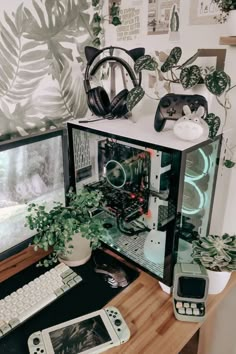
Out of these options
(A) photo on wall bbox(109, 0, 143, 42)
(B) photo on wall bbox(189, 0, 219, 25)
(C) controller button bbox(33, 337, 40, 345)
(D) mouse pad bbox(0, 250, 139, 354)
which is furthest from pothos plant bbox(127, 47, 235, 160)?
(C) controller button bbox(33, 337, 40, 345)

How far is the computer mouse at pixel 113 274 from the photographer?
0.94m

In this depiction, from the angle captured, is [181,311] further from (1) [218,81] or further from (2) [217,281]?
(1) [218,81]

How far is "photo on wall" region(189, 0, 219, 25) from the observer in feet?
2.93

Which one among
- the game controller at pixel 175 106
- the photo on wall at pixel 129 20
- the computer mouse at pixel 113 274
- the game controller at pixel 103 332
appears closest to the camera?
the game controller at pixel 103 332

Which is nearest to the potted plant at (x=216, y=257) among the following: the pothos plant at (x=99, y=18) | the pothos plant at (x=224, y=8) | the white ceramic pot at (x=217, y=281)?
the white ceramic pot at (x=217, y=281)

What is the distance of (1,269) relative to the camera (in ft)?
3.37

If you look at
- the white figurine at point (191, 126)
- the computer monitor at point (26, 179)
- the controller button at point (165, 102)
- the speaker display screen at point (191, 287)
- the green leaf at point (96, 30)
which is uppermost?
the green leaf at point (96, 30)

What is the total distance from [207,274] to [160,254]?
0.65 ft

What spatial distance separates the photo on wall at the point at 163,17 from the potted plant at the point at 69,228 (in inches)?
25.3

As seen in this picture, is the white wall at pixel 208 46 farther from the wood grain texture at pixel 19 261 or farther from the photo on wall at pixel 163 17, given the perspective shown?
the wood grain texture at pixel 19 261

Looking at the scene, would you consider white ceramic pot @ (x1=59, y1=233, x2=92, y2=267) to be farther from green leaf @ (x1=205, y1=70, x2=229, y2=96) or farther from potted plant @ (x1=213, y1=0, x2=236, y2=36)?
potted plant @ (x1=213, y1=0, x2=236, y2=36)

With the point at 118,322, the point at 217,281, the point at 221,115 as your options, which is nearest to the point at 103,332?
the point at 118,322

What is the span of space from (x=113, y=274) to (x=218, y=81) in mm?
692

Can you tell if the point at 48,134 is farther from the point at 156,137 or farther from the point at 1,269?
the point at 1,269
